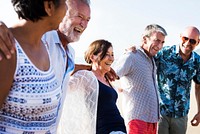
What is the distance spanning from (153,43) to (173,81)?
59 centimetres

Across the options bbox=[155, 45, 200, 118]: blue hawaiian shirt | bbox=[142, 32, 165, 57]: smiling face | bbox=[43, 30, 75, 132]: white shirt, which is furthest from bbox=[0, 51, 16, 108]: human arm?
bbox=[155, 45, 200, 118]: blue hawaiian shirt

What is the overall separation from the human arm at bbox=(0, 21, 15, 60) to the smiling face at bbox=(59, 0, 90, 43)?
1.22 metres

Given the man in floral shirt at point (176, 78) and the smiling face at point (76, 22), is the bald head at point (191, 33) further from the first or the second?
the smiling face at point (76, 22)

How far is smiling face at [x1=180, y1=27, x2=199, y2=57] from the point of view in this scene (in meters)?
4.99

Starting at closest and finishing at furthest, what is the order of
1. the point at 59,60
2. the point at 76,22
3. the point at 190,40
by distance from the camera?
the point at 59,60, the point at 76,22, the point at 190,40

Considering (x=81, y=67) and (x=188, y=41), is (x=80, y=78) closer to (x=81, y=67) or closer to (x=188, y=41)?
(x=81, y=67)

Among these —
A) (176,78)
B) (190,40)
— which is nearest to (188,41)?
(190,40)

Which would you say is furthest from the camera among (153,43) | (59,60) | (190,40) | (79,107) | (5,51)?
(190,40)

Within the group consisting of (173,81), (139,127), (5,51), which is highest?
(5,51)

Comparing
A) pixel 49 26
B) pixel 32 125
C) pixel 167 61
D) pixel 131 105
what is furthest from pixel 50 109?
pixel 167 61

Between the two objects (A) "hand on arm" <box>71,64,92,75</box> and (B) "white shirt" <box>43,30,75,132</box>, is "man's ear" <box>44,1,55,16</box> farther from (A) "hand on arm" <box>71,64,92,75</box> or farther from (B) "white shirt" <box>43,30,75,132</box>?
(A) "hand on arm" <box>71,64,92,75</box>

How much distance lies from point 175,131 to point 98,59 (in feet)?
6.04

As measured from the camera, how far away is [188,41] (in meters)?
5.00

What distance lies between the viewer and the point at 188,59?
502cm
